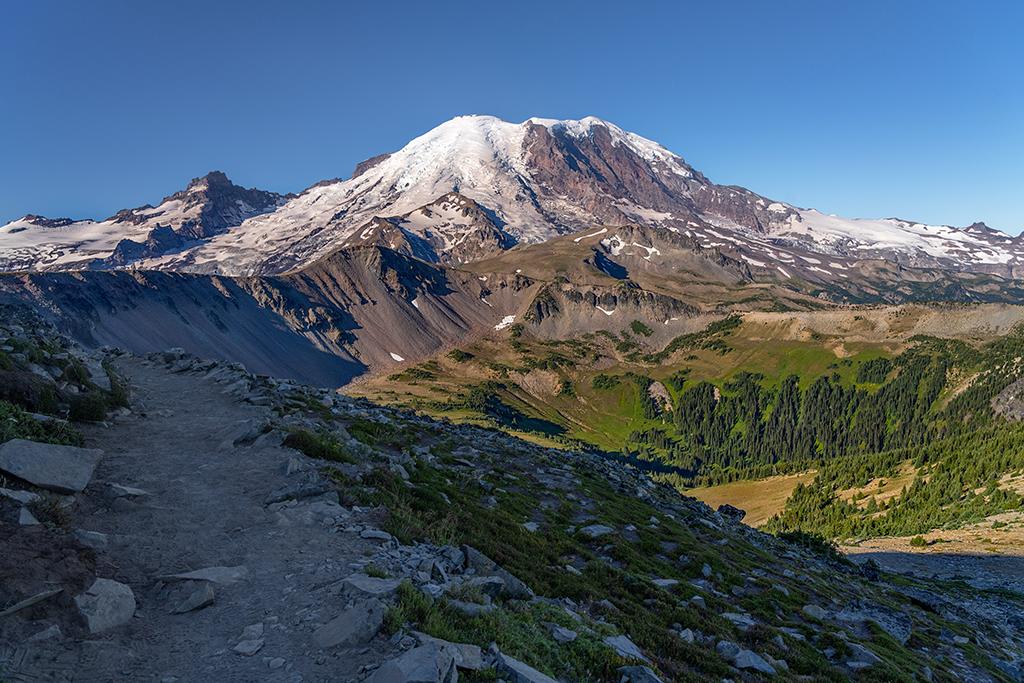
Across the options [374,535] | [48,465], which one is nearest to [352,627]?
[374,535]

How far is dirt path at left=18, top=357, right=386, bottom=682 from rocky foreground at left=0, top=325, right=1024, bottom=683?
2.3 inches

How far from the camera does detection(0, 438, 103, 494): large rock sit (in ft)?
51.3

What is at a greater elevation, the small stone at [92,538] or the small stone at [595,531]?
the small stone at [92,538]

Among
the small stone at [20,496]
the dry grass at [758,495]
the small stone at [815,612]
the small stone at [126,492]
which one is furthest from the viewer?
the dry grass at [758,495]

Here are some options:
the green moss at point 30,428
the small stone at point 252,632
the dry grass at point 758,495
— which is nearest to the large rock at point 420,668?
the small stone at point 252,632

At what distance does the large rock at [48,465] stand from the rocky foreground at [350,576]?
0.22 ft

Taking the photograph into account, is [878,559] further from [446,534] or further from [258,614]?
[258,614]

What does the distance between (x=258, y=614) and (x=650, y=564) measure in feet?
69.5

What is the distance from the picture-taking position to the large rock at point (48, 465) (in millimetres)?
15633

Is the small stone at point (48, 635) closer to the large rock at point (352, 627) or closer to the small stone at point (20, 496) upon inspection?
the large rock at point (352, 627)

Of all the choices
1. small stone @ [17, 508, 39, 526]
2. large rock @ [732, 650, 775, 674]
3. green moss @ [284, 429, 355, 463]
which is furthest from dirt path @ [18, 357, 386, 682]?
large rock @ [732, 650, 775, 674]

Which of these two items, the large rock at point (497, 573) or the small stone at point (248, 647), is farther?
the large rock at point (497, 573)

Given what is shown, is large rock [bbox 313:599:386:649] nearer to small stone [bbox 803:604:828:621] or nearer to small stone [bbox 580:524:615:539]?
small stone [bbox 580:524:615:539]

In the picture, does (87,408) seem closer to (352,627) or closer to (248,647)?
(248,647)
